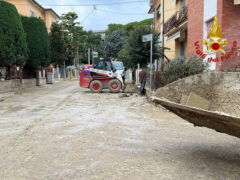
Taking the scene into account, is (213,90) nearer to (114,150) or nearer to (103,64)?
(114,150)

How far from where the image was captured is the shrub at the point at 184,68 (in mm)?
9086

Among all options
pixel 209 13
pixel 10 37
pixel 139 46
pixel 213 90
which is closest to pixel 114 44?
pixel 10 37

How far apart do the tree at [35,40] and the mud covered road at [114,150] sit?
16.6 metres

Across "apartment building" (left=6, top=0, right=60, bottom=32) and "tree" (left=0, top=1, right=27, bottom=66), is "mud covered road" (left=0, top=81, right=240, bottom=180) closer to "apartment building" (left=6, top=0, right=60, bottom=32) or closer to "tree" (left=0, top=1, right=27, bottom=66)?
"tree" (left=0, top=1, right=27, bottom=66)

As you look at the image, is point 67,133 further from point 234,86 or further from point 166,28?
point 166,28

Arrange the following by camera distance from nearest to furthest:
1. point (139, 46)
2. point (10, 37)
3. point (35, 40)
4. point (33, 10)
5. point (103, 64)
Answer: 1. point (139, 46)
2. point (103, 64)
3. point (10, 37)
4. point (35, 40)
5. point (33, 10)

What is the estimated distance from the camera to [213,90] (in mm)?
4113

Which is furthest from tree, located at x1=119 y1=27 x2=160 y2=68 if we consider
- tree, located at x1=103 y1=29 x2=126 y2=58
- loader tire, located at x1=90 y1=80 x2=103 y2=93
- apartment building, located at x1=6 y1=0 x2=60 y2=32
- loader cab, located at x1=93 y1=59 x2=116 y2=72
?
tree, located at x1=103 y1=29 x2=126 y2=58

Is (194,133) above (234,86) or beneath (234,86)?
Answer: beneath

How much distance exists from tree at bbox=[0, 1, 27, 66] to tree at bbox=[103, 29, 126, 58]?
34605 millimetres

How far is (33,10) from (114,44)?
22483 mm

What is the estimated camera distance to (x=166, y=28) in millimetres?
18719

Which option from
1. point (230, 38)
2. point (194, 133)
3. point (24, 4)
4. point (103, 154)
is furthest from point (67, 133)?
point (24, 4)

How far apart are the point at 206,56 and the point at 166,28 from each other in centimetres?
859
